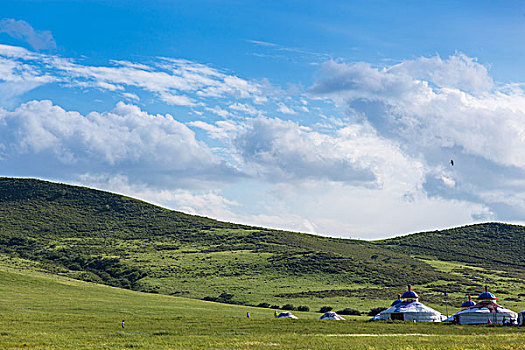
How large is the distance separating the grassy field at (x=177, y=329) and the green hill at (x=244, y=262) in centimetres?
1957

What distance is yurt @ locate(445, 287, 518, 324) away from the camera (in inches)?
3086

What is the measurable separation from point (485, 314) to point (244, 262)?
74.4m

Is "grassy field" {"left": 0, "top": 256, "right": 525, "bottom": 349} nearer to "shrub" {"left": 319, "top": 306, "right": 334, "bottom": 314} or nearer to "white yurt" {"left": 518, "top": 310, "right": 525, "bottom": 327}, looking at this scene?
"white yurt" {"left": 518, "top": 310, "right": 525, "bottom": 327}

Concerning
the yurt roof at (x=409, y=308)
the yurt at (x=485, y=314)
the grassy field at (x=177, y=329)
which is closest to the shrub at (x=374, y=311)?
the grassy field at (x=177, y=329)

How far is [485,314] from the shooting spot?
258ft

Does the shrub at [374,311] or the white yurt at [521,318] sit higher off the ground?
the white yurt at [521,318]

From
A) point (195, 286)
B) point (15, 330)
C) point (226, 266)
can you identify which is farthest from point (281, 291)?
point (15, 330)

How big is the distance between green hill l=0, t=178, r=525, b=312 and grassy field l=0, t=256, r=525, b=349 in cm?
1957

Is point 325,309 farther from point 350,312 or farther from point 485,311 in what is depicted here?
point 485,311

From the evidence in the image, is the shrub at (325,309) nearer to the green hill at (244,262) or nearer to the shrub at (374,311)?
the green hill at (244,262)

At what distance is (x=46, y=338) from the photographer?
5256 centimetres

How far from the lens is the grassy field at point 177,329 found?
49.9 meters

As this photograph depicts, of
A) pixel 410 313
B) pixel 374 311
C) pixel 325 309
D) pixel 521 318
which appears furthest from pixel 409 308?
pixel 325 309

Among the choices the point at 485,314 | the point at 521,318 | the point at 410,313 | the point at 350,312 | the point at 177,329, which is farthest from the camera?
the point at 350,312
